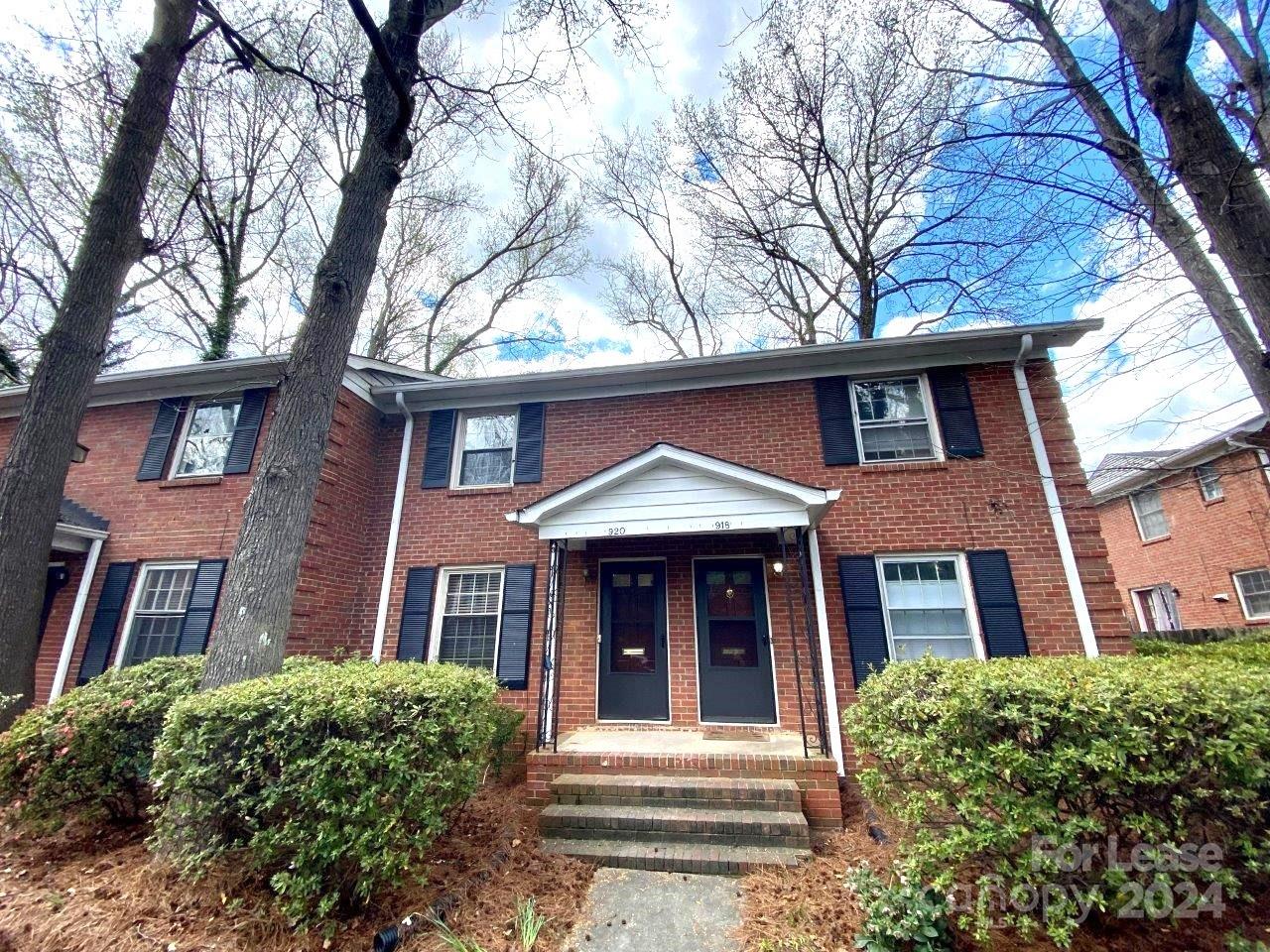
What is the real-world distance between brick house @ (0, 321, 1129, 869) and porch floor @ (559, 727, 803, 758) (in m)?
0.06

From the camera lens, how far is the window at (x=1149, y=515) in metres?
13.6

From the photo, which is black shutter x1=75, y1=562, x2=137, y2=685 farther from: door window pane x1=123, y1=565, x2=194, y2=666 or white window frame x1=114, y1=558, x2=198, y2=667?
door window pane x1=123, y1=565, x2=194, y2=666

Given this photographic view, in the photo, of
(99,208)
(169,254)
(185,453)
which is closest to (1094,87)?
(99,208)

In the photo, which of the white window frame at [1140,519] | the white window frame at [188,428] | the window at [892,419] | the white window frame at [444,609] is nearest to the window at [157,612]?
the white window frame at [188,428]

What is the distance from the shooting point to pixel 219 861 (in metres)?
3.17

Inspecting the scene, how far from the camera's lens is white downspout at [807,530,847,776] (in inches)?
219

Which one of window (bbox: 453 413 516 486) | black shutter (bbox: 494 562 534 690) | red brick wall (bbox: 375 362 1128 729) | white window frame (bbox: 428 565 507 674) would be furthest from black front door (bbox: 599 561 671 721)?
window (bbox: 453 413 516 486)

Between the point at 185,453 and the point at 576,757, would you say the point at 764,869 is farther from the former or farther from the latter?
the point at 185,453

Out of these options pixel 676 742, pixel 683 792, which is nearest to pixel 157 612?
pixel 676 742

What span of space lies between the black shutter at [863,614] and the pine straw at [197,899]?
3.73 m

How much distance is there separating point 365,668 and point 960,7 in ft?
28.9

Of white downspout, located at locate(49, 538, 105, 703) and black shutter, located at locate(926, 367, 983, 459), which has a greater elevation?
black shutter, located at locate(926, 367, 983, 459)

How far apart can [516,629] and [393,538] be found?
2.41m

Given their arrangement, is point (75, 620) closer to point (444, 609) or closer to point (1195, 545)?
point (444, 609)
